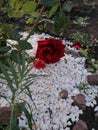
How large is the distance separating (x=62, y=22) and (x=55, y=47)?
0.56 metres

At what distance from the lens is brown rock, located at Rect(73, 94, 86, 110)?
2854 mm

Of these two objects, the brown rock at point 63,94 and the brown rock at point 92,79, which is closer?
the brown rock at point 63,94

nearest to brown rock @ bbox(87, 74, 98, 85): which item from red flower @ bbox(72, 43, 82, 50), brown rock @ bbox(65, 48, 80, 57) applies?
brown rock @ bbox(65, 48, 80, 57)

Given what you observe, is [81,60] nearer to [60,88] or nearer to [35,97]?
[60,88]

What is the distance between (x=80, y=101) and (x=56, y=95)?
184 mm

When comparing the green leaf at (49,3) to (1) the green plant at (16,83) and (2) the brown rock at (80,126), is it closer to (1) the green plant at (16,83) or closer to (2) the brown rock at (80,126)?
(1) the green plant at (16,83)

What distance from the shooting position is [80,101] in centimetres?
288

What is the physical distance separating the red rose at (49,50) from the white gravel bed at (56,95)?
144mm

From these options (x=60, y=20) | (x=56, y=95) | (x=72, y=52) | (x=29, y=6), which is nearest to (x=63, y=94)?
(x=56, y=95)

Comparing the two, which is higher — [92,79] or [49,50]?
[49,50]

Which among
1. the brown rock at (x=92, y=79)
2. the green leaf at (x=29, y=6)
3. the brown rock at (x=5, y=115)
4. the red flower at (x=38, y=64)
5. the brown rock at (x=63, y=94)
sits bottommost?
the brown rock at (x=5, y=115)

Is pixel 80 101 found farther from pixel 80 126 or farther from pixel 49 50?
pixel 49 50

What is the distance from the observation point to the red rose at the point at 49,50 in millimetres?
2697

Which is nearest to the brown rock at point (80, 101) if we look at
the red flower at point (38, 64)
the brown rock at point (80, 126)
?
the brown rock at point (80, 126)
